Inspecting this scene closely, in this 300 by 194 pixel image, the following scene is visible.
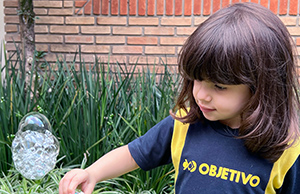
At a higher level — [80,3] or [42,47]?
[80,3]

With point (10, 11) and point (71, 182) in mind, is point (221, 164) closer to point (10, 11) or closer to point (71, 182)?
point (71, 182)

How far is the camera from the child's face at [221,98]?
0.94 metres

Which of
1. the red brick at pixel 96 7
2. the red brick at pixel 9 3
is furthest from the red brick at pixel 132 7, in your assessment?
the red brick at pixel 9 3

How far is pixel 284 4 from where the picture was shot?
144 inches

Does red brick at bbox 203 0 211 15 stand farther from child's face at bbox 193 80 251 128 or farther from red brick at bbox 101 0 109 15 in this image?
child's face at bbox 193 80 251 128

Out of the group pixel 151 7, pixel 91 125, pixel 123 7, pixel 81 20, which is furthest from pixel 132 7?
pixel 91 125

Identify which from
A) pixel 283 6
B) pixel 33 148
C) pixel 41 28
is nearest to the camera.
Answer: pixel 33 148

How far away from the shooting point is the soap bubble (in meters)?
1.97

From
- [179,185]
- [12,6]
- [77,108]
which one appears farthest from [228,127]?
[12,6]

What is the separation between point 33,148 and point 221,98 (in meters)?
1.42

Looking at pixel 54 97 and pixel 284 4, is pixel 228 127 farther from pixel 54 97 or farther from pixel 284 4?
pixel 284 4

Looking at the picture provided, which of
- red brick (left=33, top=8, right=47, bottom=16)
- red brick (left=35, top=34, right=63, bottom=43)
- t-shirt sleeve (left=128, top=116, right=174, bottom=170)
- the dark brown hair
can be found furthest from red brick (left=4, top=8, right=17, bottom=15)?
the dark brown hair

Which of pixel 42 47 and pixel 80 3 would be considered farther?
pixel 42 47

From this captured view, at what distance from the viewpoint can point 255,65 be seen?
2.99ft
